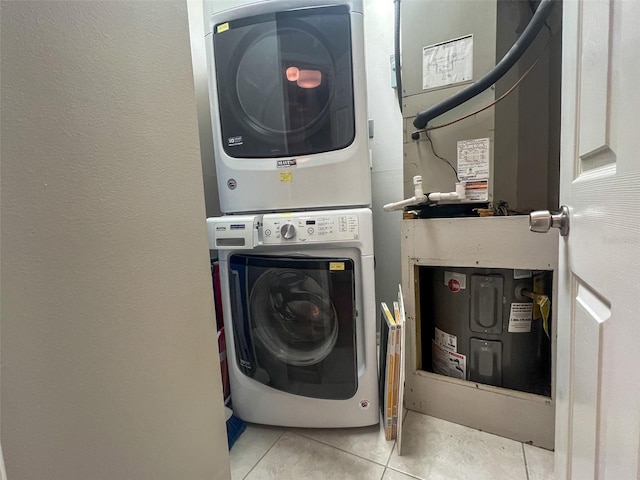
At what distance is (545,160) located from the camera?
1.28m

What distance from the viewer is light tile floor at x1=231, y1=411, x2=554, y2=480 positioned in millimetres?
1022

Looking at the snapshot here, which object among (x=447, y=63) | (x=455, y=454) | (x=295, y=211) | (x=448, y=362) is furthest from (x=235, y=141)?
(x=455, y=454)

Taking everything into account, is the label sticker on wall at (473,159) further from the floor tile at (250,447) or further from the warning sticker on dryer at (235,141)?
the floor tile at (250,447)

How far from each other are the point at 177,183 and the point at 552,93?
4.95 feet

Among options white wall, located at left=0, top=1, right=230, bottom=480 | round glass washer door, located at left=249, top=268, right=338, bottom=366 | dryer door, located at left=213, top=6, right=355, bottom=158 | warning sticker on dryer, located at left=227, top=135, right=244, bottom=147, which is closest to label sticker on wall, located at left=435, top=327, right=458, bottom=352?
round glass washer door, located at left=249, top=268, right=338, bottom=366

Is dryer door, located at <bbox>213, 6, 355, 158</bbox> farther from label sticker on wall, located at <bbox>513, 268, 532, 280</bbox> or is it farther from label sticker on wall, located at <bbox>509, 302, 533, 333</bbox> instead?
label sticker on wall, located at <bbox>509, 302, 533, 333</bbox>

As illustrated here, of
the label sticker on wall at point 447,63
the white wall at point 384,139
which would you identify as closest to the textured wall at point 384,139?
the white wall at point 384,139

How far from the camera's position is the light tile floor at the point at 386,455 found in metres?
1.02

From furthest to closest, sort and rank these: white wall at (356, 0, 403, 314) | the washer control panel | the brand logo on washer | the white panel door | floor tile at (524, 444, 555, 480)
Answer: white wall at (356, 0, 403, 314)
the brand logo on washer
the washer control panel
floor tile at (524, 444, 555, 480)
the white panel door

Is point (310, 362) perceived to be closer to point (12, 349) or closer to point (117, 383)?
point (117, 383)

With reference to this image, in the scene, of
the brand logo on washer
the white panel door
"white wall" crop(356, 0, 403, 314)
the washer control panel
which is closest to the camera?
the white panel door

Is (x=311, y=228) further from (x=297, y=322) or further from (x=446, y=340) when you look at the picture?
(x=446, y=340)

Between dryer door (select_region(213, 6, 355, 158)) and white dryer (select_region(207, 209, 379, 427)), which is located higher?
dryer door (select_region(213, 6, 355, 158))

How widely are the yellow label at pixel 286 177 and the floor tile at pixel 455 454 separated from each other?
1.09 meters
